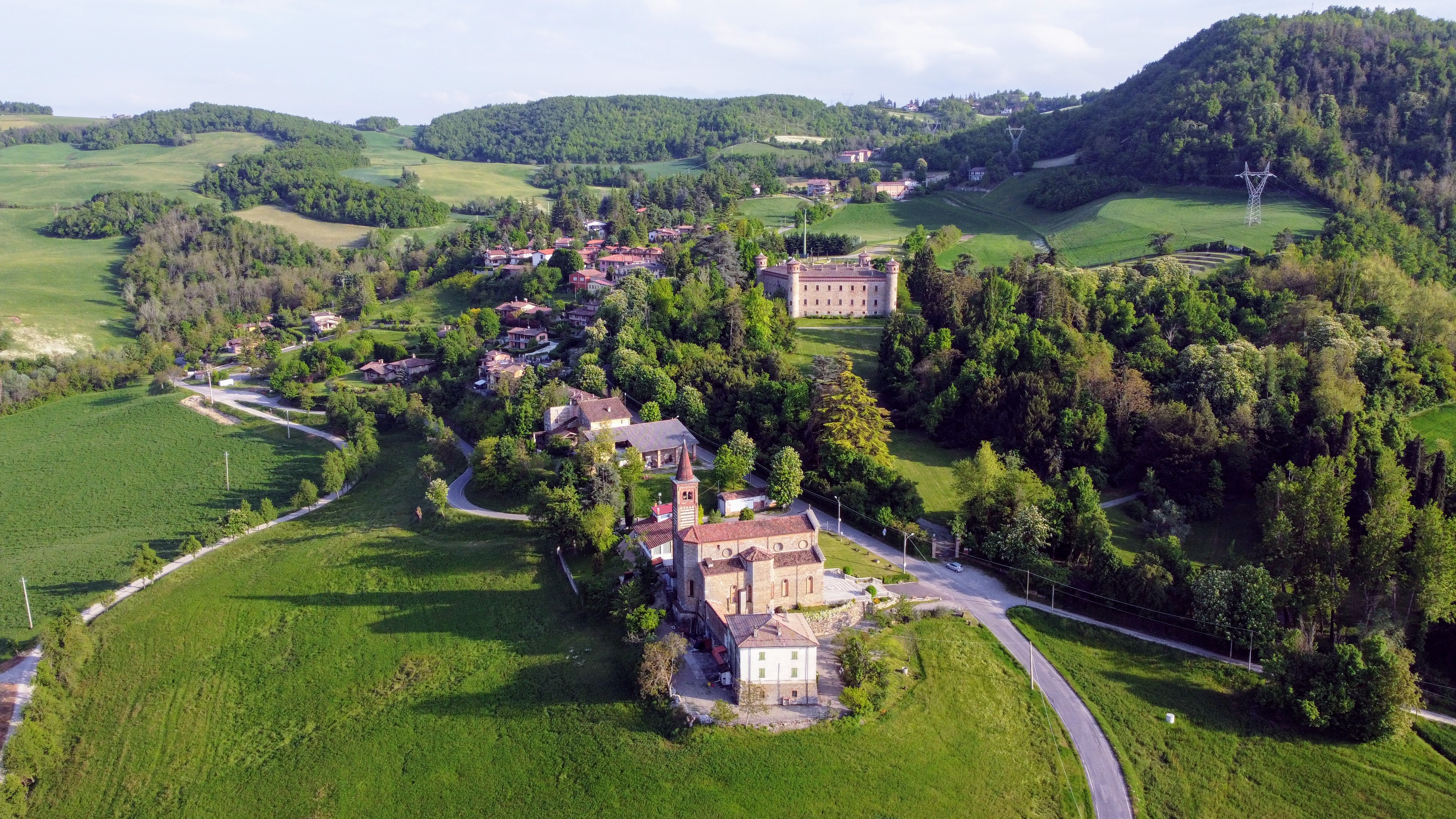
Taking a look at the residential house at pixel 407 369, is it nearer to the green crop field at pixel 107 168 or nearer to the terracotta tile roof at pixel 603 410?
the terracotta tile roof at pixel 603 410

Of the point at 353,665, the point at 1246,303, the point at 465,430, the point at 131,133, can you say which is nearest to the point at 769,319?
the point at 465,430

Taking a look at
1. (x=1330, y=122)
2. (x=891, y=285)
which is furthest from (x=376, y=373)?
(x=1330, y=122)

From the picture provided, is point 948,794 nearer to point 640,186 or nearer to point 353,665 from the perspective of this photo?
point 353,665

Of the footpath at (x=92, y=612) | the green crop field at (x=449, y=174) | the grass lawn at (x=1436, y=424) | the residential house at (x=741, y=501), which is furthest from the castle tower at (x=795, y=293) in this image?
the green crop field at (x=449, y=174)

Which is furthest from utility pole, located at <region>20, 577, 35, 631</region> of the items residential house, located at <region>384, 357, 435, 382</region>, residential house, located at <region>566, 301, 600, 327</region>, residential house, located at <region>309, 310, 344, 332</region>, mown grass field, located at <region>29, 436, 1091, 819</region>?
residential house, located at <region>309, 310, 344, 332</region>

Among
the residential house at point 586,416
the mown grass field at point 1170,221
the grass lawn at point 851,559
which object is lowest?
the grass lawn at point 851,559
